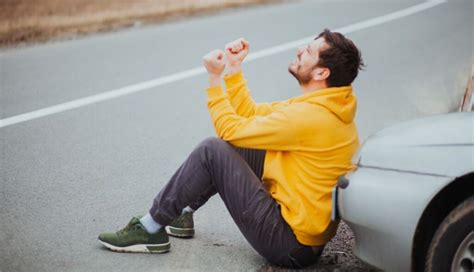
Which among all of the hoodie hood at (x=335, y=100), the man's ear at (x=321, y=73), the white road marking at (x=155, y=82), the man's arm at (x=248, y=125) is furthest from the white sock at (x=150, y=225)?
the white road marking at (x=155, y=82)

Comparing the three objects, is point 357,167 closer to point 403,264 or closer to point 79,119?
point 403,264

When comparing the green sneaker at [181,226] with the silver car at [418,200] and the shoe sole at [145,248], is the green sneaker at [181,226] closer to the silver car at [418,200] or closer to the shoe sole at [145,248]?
the shoe sole at [145,248]

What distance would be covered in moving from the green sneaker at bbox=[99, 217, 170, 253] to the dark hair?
1.35 metres

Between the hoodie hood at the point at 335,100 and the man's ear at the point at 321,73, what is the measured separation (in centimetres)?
9

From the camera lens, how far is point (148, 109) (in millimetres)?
7906

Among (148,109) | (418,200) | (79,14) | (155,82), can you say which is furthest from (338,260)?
(79,14)

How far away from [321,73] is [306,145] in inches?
Result: 16.4

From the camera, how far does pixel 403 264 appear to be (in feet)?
12.2

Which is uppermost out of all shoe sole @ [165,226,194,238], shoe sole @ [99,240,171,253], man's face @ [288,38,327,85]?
man's face @ [288,38,327,85]

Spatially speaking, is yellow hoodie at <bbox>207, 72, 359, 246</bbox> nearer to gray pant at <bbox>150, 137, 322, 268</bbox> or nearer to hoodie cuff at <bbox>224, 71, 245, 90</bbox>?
gray pant at <bbox>150, 137, 322, 268</bbox>

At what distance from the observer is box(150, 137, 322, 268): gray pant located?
431 centimetres

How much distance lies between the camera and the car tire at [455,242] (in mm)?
3555

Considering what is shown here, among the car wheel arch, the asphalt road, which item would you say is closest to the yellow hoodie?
the asphalt road

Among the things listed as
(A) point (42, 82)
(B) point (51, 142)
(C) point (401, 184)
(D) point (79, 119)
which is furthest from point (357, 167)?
(A) point (42, 82)
